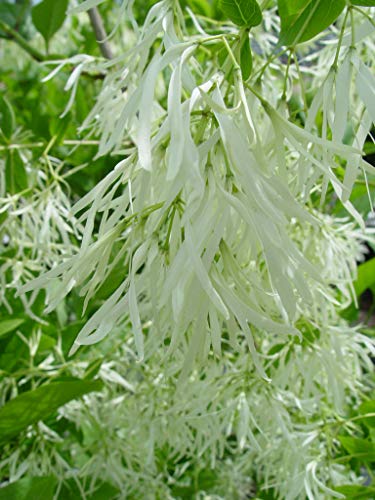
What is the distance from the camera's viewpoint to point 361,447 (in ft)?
2.20

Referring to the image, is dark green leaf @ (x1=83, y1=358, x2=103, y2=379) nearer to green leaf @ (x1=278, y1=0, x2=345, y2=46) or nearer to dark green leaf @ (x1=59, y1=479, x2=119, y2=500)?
dark green leaf @ (x1=59, y1=479, x2=119, y2=500)

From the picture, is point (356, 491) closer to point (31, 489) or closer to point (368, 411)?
point (368, 411)

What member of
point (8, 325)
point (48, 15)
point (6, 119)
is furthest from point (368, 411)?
point (48, 15)

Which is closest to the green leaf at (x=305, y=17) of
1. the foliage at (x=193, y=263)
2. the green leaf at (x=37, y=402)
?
the foliage at (x=193, y=263)

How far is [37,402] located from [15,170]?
0.94 feet

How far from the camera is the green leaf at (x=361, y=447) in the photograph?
0.66 metres

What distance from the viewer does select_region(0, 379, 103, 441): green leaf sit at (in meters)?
0.64

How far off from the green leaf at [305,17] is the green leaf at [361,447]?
39 centimetres

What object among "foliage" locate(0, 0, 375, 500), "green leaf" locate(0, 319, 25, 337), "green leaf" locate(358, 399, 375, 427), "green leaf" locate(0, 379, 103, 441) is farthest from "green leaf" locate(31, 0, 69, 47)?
"green leaf" locate(358, 399, 375, 427)

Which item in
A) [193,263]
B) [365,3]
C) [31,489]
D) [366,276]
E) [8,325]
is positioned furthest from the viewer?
[366,276]

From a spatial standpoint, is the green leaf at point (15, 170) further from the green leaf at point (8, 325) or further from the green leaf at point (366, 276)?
the green leaf at point (366, 276)

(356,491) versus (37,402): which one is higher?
(37,402)

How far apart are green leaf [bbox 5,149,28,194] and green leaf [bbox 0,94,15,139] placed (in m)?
0.03

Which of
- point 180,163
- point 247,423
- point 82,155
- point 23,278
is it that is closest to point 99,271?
point 180,163
